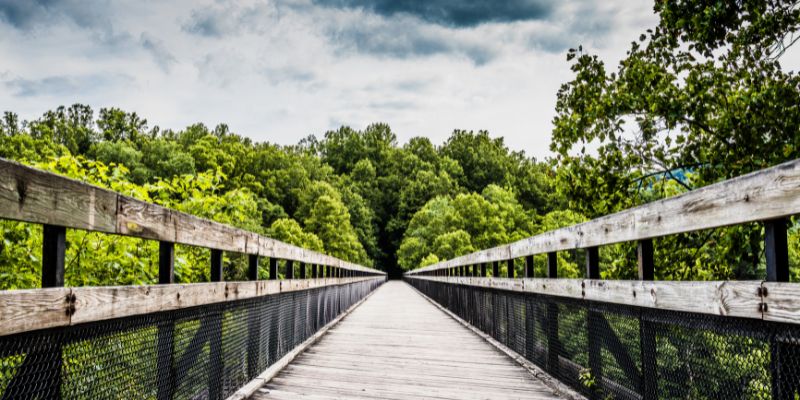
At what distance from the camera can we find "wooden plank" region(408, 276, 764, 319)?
5.55 ft

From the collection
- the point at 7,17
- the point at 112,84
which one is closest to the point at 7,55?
the point at 7,17

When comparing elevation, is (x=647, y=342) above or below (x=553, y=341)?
above

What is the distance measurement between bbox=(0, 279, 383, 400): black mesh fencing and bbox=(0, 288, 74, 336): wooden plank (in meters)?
0.06

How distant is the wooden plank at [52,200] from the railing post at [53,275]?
51mm

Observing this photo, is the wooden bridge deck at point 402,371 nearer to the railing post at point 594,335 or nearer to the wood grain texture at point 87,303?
the railing post at point 594,335

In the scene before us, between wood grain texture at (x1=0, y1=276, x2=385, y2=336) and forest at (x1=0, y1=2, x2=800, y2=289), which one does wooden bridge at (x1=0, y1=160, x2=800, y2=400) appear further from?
forest at (x1=0, y1=2, x2=800, y2=289)

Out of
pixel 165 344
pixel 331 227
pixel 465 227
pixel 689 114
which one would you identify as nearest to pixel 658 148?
pixel 689 114

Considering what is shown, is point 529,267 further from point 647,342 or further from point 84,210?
point 84,210

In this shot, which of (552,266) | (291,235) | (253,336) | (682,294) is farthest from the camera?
(291,235)

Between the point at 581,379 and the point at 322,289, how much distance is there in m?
4.59

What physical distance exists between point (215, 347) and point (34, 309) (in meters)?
1.65

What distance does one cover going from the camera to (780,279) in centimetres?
164

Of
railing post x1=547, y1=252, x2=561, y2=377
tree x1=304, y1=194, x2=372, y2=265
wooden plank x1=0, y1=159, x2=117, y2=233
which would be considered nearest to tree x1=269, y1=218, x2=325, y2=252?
tree x1=304, y1=194, x2=372, y2=265

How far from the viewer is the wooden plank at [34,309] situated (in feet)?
4.67
